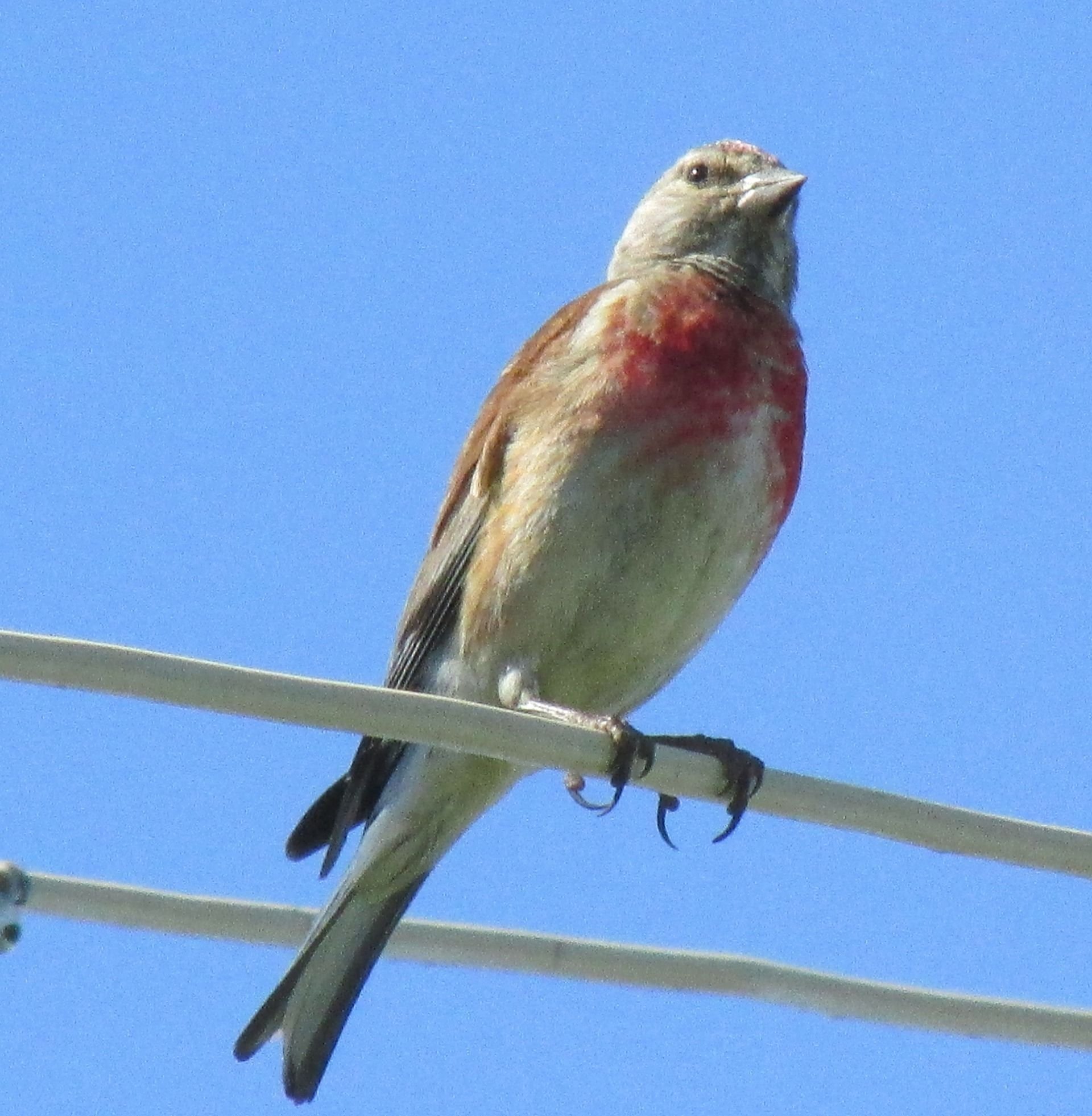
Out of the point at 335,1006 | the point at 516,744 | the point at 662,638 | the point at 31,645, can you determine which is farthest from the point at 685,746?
the point at 31,645

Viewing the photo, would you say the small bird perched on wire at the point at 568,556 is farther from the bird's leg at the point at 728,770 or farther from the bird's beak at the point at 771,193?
the bird's beak at the point at 771,193

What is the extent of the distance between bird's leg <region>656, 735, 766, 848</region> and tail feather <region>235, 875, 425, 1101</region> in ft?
2.70

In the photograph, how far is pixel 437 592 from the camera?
6000mm

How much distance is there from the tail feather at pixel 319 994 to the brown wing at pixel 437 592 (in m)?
0.23

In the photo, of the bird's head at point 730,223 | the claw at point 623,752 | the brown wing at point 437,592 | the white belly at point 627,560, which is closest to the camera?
the claw at point 623,752

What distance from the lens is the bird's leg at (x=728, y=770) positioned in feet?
15.8

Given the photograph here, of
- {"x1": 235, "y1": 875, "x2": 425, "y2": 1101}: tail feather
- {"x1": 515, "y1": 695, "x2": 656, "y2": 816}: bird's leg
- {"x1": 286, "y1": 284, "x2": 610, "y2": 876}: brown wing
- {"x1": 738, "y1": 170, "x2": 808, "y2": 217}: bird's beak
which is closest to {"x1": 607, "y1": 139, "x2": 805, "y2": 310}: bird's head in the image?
{"x1": 738, "y1": 170, "x2": 808, "y2": 217}: bird's beak

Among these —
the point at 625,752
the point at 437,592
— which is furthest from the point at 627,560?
the point at 625,752

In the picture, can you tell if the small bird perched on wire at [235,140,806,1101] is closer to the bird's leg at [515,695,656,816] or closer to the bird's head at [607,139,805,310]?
the bird's leg at [515,695,656,816]

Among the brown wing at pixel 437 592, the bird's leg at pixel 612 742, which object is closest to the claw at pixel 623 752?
the bird's leg at pixel 612 742

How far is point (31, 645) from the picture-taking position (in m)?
Answer: 2.91

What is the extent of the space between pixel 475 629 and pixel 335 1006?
1.08m

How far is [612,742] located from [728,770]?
1.70 feet

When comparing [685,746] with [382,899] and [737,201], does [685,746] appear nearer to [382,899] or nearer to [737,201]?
[382,899]
